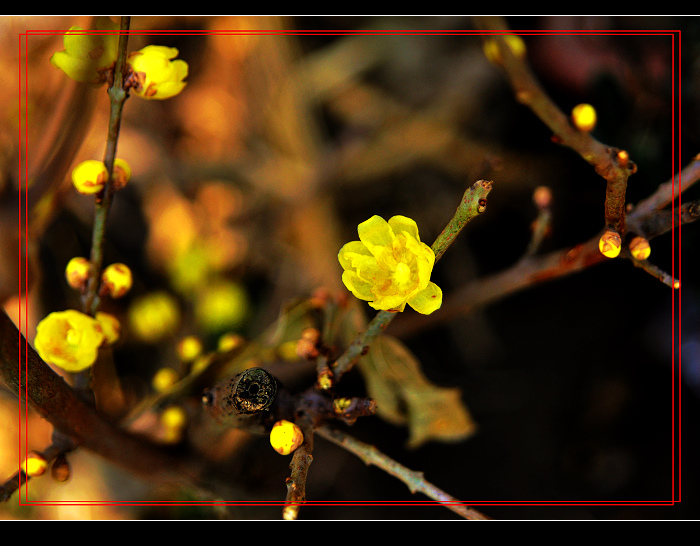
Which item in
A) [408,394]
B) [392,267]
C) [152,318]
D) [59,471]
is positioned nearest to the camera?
[392,267]

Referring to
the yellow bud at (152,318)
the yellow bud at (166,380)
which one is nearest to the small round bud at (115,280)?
the yellow bud at (166,380)

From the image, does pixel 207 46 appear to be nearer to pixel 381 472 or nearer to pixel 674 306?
pixel 381 472

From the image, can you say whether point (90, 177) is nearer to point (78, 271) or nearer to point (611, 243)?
point (78, 271)

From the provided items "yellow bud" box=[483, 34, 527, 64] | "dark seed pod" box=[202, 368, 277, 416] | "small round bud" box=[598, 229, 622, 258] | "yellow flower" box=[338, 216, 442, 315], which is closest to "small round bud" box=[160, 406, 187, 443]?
"dark seed pod" box=[202, 368, 277, 416]

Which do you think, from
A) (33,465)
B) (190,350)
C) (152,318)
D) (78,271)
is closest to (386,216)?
(152,318)

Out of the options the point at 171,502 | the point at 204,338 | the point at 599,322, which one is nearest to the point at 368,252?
the point at 171,502
